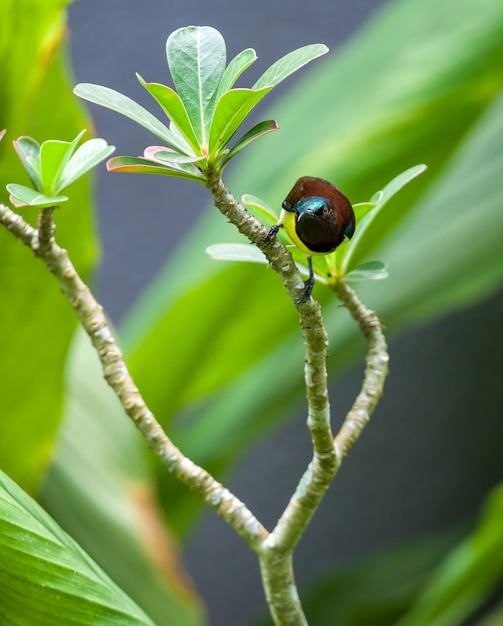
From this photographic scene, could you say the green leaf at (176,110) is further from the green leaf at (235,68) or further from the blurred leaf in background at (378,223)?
the blurred leaf in background at (378,223)

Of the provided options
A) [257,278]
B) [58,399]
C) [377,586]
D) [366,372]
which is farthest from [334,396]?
[366,372]

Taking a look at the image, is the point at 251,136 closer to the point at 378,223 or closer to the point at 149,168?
the point at 149,168

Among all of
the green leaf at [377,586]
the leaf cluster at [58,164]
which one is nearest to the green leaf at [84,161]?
the leaf cluster at [58,164]

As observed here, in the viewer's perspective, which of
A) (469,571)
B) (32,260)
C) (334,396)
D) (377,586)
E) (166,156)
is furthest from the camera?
(334,396)

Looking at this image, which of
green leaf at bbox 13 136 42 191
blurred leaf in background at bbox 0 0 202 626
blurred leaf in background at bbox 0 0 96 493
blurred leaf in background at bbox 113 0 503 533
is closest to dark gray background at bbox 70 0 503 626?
blurred leaf in background at bbox 113 0 503 533

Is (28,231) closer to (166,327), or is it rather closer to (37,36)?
(37,36)

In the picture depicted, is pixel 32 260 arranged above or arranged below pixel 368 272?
above

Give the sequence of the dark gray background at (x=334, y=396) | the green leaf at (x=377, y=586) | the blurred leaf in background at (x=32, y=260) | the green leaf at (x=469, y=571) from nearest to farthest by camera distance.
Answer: the blurred leaf in background at (x=32, y=260) → the green leaf at (x=469, y=571) → the green leaf at (x=377, y=586) → the dark gray background at (x=334, y=396)
